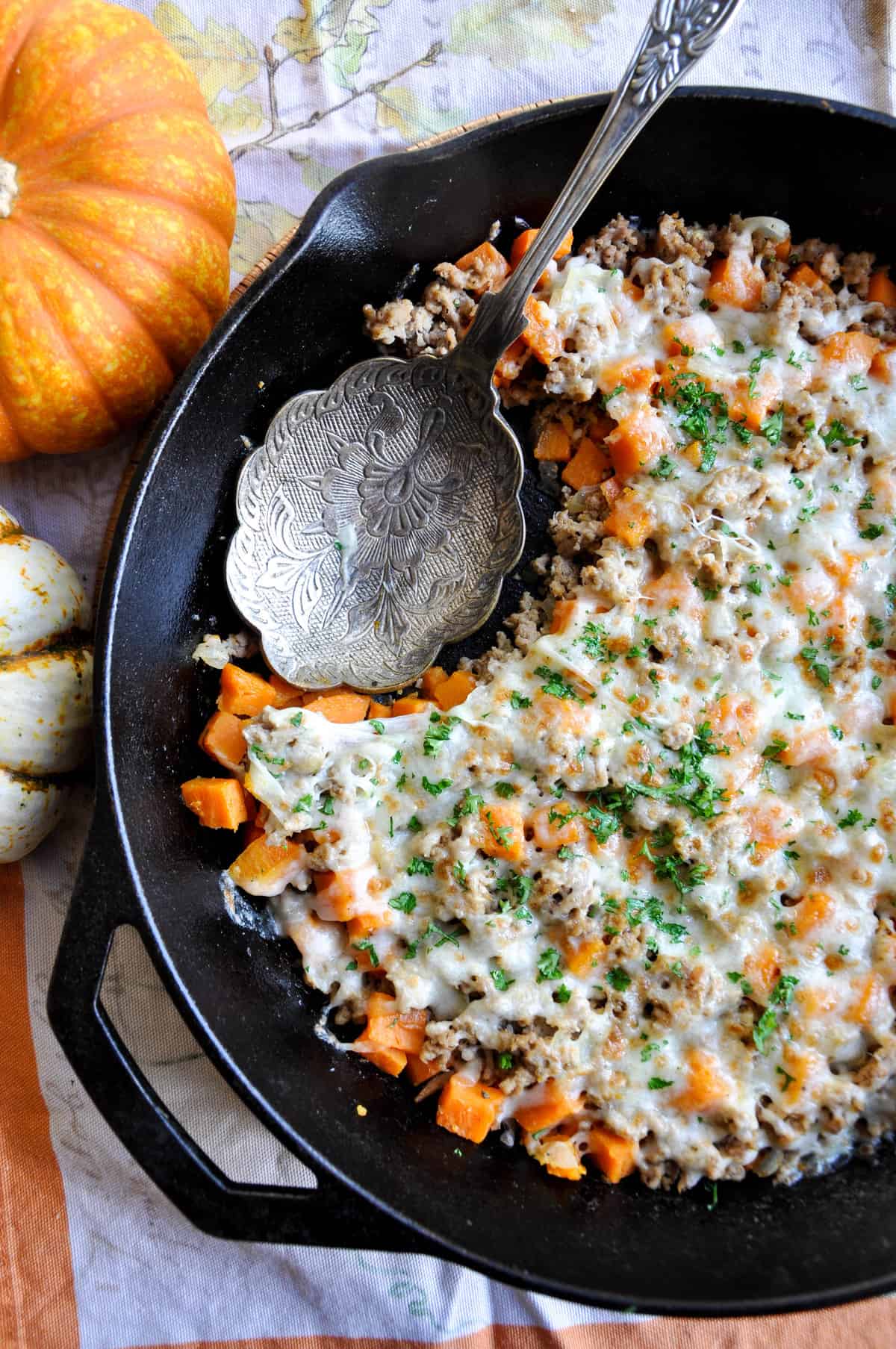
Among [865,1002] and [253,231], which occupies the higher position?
[253,231]

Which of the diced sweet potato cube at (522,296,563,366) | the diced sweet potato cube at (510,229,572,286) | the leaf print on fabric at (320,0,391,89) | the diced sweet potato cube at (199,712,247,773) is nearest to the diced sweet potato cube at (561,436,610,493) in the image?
the diced sweet potato cube at (522,296,563,366)

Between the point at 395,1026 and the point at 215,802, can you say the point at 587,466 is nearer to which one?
the point at 215,802

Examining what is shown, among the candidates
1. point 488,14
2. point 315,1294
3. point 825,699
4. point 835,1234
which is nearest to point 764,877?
point 825,699

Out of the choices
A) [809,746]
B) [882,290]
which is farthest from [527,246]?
[809,746]

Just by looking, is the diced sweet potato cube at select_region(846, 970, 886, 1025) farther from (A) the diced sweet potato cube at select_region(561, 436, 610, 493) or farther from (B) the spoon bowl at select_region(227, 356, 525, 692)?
(A) the diced sweet potato cube at select_region(561, 436, 610, 493)

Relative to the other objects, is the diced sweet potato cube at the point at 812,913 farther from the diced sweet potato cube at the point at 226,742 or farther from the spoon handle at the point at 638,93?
the spoon handle at the point at 638,93

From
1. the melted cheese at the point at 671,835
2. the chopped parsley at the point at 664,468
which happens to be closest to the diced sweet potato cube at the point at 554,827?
the melted cheese at the point at 671,835

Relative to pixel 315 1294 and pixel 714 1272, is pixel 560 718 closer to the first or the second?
pixel 714 1272
